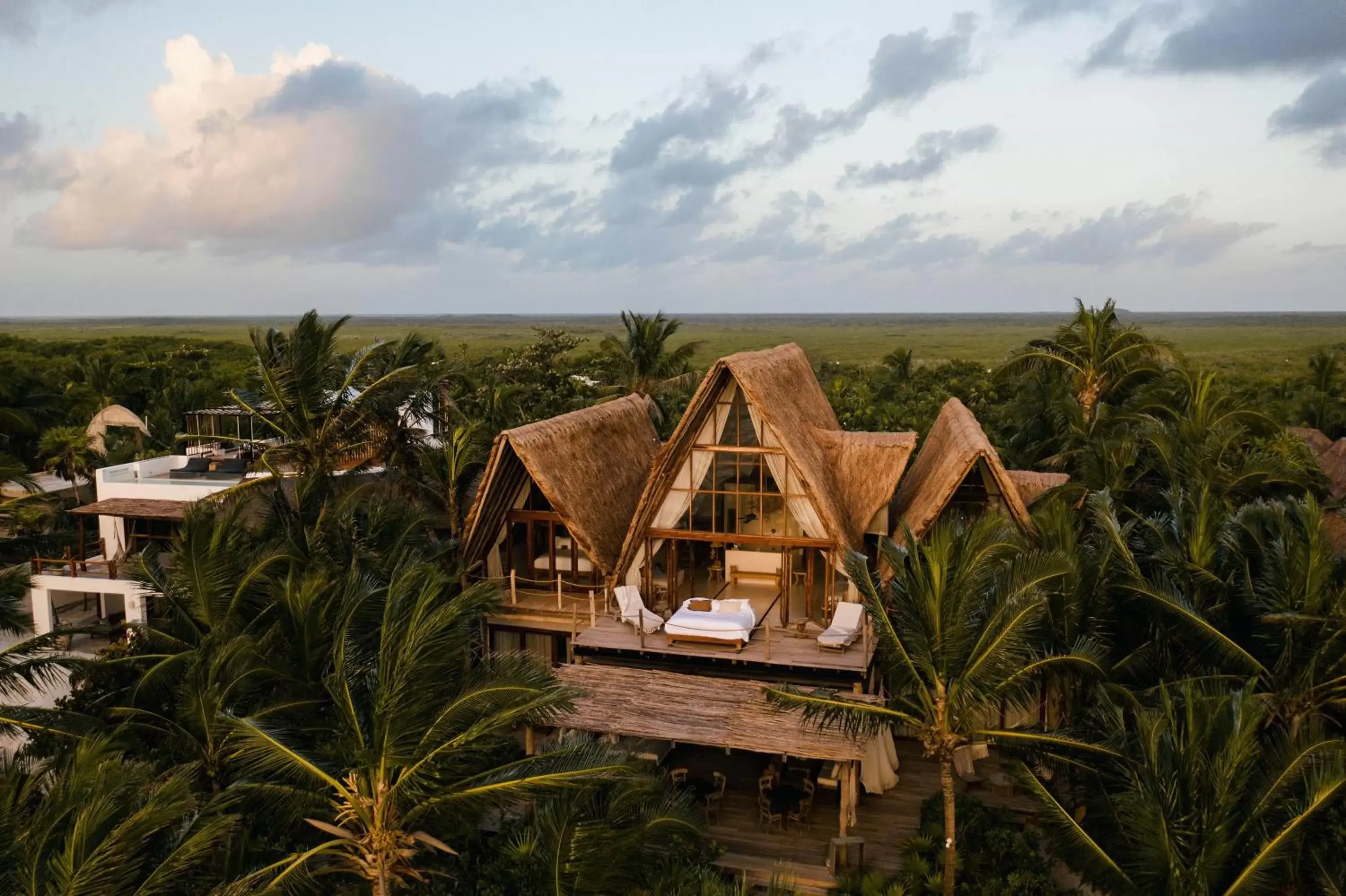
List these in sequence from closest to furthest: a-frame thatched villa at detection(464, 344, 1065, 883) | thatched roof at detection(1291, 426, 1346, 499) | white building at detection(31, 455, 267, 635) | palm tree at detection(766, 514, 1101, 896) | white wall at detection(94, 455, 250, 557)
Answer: palm tree at detection(766, 514, 1101, 896) → a-frame thatched villa at detection(464, 344, 1065, 883) → white building at detection(31, 455, 267, 635) → white wall at detection(94, 455, 250, 557) → thatched roof at detection(1291, 426, 1346, 499)

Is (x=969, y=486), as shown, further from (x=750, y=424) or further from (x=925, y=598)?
(x=925, y=598)

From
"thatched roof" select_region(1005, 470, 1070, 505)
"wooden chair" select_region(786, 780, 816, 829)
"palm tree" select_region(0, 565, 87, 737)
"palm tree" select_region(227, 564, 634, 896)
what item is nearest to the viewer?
"palm tree" select_region(227, 564, 634, 896)

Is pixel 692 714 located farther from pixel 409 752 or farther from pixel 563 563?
pixel 563 563

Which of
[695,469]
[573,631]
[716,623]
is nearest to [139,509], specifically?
[573,631]

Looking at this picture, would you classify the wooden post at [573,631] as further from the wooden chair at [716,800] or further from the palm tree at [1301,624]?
the palm tree at [1301,624]

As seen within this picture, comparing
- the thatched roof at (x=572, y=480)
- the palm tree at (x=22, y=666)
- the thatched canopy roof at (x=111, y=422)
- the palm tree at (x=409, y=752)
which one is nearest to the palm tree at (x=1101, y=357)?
the thatched roof at (x=572, y=480)

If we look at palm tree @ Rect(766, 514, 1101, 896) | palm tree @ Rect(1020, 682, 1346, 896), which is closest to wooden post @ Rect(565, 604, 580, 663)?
palm tree @ Rect(766, 514, 1101, 896)

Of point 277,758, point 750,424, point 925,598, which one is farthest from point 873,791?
point 277,758

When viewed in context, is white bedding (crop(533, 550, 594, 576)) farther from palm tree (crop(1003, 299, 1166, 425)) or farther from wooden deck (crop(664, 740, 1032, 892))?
palm tree (crop(1003, 299, 1166, 425))
